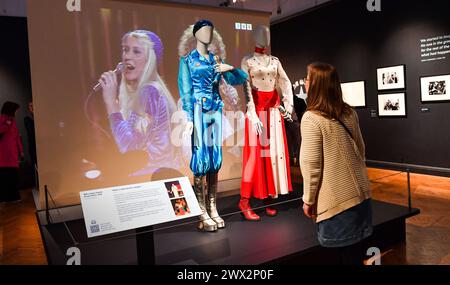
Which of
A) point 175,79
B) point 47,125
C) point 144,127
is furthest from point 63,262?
point 175,79

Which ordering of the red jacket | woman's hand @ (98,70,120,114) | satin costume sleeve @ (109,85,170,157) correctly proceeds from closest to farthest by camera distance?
1. woman's hand @ (98,70,120,114)
2. satin costume sleeve @ (109,85,170,157)
3. the red jacket

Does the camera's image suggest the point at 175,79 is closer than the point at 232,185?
Yes

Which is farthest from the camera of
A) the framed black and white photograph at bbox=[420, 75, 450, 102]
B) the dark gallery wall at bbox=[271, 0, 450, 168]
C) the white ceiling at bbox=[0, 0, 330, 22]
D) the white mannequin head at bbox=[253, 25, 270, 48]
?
the white ceiling at bbox=[0, 0, 330, 22]

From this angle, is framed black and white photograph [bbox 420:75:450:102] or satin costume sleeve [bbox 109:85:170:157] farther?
framed black and white photograph [bbox 420:75:450:102]

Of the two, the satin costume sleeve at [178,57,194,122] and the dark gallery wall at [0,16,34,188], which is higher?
the dark gallery wall at [0,16,34,188]

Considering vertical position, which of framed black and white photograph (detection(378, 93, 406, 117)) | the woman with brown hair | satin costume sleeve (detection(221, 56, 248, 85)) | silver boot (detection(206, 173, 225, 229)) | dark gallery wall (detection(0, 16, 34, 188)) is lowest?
silver boot (detection(206, 173, 225, 229))

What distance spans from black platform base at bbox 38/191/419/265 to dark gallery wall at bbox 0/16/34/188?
531 centimetres

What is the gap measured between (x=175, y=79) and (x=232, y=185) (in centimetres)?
188

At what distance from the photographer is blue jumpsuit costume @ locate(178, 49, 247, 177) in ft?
11.6

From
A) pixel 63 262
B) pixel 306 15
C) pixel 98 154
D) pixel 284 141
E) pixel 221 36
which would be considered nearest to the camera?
pixel 63 262

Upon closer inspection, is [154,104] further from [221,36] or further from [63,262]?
[63,262]

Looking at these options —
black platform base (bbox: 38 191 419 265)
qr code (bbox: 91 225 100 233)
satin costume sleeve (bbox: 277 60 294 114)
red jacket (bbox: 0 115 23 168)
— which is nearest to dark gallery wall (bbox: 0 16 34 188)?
red jacket (bbox: 0 115 23 168)

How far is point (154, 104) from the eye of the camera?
5418 millimetres

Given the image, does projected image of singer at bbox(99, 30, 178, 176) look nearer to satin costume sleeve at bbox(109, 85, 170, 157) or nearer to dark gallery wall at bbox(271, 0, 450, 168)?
satin costume sleeve at bbox(109, 85, 170, 157)
